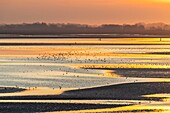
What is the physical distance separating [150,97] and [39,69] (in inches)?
774

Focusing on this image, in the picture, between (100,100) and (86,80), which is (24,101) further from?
(86,80)

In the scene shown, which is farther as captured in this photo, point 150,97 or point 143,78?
point 143,78

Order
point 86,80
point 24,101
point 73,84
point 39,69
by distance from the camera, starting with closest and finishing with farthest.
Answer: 1. point 24,101
2. point 73,84
3. point 86,80
4. point 39,69

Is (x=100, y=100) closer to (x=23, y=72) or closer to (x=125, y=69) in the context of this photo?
(x=23, y=72)

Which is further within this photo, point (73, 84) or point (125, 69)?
point (125, 69)

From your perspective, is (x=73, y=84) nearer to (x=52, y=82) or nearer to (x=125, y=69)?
(x=52, y=82)

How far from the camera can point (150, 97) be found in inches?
1304

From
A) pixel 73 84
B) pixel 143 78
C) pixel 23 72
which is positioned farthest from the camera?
pixel 23 72

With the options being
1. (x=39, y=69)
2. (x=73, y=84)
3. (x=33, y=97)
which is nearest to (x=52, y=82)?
(x=73, y=84)

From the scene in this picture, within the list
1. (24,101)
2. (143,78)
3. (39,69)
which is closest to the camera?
(24,101)

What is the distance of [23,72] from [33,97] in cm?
1587

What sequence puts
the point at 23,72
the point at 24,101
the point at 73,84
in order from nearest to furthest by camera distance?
1. the point at 24,101
2. the point at 73,84
3. the point at 23,72

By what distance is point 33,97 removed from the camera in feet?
105

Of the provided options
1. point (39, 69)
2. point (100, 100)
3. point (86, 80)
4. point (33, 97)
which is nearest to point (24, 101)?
point (33, 97)
